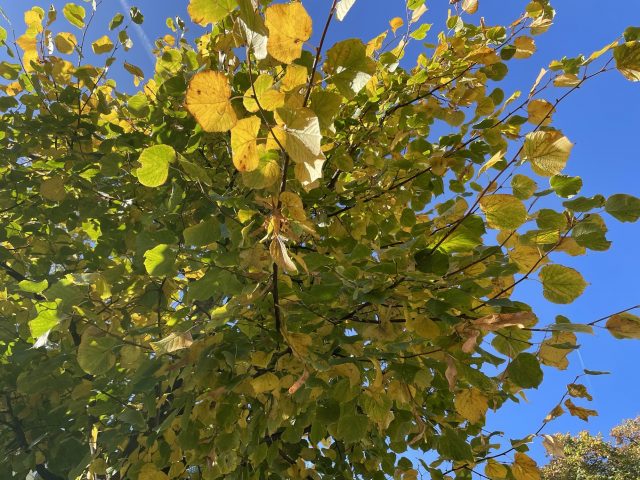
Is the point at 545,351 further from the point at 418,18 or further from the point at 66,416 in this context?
the point at 66,416

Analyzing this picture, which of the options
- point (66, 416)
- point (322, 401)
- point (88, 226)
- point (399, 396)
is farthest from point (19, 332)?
point (399, 396)

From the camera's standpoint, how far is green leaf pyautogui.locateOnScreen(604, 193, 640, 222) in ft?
4.34

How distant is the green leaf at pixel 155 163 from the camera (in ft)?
4.35

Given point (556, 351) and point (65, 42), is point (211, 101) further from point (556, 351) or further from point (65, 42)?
point (65, 42)

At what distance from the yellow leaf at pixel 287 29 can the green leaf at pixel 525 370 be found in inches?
45.5

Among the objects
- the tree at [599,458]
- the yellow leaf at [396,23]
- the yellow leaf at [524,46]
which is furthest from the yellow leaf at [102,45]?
the tree at [599,458]

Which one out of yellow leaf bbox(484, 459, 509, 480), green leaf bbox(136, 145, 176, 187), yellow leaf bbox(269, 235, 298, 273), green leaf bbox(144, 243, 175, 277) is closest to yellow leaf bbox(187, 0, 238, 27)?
green leaf bbox(136, 145, 176, 187)

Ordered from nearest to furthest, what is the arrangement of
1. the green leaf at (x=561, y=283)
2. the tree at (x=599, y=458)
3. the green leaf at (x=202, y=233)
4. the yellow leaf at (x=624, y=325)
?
the yellow leaf at (x=624, y=325)
the green leaf at (x=561, y=283)
the green leaf at (x=202, y=233)
the tree at (x=599, y=458)

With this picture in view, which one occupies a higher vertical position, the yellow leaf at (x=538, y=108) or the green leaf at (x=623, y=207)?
the yellow leaf at (x=538, y=108)

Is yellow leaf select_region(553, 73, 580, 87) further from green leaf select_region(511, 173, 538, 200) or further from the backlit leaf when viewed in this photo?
the backlit leaf

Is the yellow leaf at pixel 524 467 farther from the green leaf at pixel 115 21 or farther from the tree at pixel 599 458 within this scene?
the tree at pixel 599 458

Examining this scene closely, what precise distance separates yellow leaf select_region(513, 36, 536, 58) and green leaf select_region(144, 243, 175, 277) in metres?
2.31

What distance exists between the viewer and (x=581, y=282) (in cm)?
138

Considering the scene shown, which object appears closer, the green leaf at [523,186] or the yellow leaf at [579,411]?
the green leaf at [523,186]
